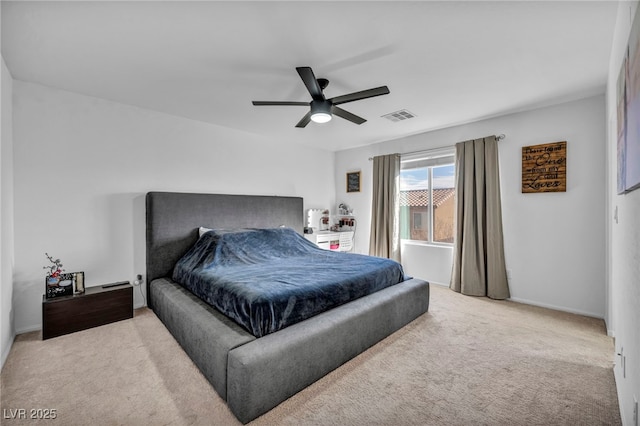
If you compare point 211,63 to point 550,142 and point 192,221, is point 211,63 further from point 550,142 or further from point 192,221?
point 550,142

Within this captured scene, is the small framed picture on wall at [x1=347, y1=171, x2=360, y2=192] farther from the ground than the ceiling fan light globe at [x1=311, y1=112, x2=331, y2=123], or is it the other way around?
the ceiling fan light globe at [x1=311, y1=112, x2=331, y2=123]

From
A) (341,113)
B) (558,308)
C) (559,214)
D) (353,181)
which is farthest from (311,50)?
(558,308)

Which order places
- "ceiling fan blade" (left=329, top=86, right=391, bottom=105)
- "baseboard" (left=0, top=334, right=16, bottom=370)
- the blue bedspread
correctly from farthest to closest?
1. "ceiling fan blade" (left=329, top=86, right=391, bottom=105)
2. "baseboard" (left=0, top=334, right=16, bottom=370)
3. the blue bedspread

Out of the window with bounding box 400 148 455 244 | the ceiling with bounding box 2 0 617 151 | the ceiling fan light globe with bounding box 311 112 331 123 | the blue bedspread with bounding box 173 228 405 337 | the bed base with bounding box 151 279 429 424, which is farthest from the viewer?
the window with bounding box 400 148 455 244

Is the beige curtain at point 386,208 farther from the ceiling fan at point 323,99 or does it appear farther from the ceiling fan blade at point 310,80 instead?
the ceiling fan blade at point 310,80

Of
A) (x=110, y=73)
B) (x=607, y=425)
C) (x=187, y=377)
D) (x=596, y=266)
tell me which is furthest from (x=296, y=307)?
(x=596, y=266)

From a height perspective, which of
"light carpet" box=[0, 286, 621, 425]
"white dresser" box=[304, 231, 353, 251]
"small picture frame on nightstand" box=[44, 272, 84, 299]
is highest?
"white dresser" box=[304, 231, 353, 251]

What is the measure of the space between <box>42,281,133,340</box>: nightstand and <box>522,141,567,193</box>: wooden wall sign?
4844 mm

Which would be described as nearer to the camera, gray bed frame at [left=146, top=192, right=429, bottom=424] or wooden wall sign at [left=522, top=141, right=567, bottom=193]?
gray bed frame at [left=146, top=192, right=429, bottom=424]

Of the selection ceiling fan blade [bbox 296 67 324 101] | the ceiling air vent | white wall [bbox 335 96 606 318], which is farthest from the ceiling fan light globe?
white wall [bbox 335 96 606 318]

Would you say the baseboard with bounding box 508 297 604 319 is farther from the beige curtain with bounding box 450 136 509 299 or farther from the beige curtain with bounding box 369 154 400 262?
the beige curtain with bounding box 369 154 400 262

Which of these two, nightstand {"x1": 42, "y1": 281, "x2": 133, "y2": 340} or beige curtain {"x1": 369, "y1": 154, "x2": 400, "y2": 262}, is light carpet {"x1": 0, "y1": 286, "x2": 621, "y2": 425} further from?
beige curtain {"x1": 369, "y1": 154, "x2": 400, "y2": 262}

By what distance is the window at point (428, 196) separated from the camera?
425cm

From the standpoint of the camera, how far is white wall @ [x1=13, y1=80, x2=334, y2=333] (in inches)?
→ 104
